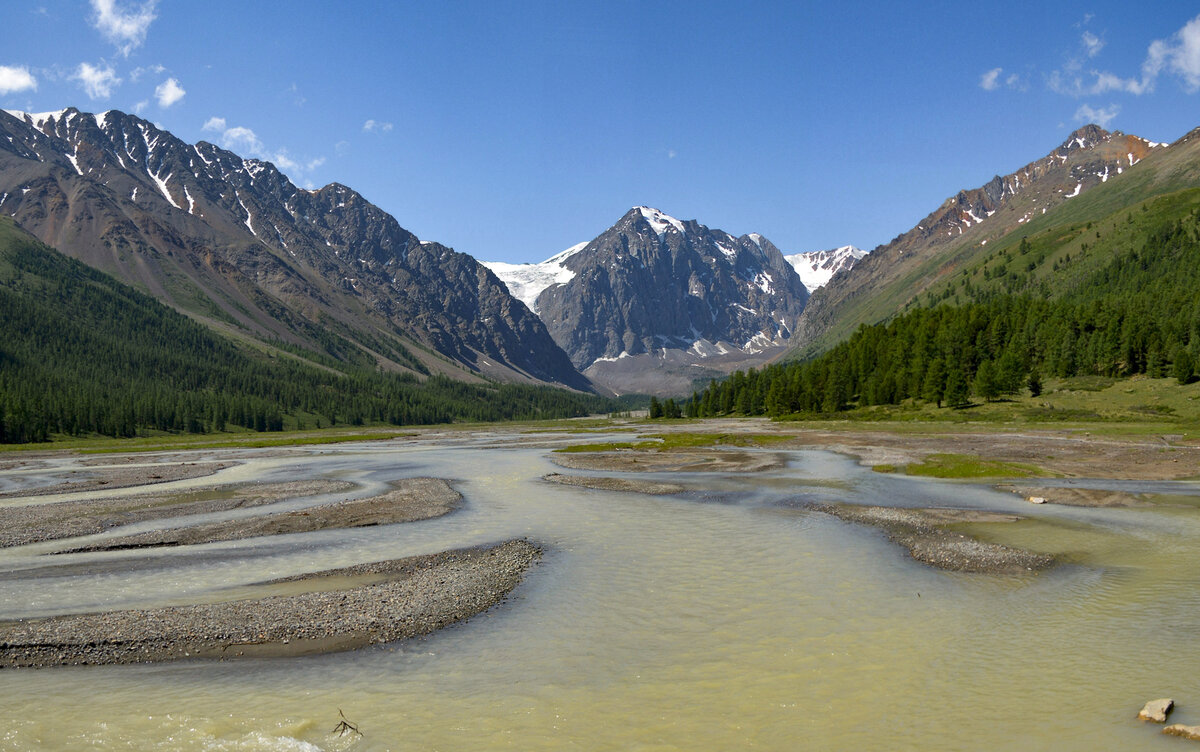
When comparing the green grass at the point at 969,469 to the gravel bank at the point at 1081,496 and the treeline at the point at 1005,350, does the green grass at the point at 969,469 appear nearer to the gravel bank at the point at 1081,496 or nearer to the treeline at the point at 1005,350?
the gravel bank at the point at 1081,496

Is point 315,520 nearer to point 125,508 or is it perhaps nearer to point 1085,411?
point 125,508

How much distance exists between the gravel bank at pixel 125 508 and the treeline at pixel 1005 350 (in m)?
120

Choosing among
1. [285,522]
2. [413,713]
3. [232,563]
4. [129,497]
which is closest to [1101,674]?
[413,713]

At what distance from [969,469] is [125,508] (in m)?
69.3

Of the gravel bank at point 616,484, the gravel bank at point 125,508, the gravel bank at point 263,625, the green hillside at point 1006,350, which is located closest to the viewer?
the gravel bank at point 263,625

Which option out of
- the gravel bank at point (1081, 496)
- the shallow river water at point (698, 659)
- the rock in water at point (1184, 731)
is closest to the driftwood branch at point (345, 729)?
the shallow river water at point (698, 659)

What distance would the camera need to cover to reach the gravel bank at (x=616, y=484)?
50.9 m

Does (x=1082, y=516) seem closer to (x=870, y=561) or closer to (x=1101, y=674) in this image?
(x=870, y=561)

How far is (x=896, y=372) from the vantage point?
144 metres

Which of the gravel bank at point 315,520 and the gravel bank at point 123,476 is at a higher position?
the gravel bank at point 315,520

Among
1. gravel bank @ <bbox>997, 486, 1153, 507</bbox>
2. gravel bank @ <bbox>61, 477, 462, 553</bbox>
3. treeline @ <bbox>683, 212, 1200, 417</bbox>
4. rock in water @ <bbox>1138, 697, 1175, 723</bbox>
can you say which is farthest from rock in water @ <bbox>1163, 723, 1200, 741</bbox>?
treeline @ <bbox>683, 212, 1200, 417</bbox>

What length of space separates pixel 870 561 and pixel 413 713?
2079cm

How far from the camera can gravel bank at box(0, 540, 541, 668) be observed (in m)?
18.5

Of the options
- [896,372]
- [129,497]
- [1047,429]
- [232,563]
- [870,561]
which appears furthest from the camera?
[896,372]
